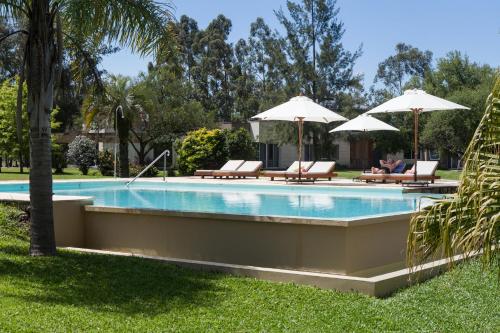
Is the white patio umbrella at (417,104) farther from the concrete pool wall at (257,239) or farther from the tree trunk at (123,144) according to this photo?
the tree trunk at (123,144)

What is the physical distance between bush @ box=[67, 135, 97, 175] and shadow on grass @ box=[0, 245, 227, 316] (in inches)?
886

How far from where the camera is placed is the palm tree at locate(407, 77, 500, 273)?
14.2 feet

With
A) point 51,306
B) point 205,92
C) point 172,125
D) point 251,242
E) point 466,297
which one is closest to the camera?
point 51,306

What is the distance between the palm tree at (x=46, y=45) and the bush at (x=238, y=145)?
22304mm

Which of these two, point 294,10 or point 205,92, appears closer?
point 294,10

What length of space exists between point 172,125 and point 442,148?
14.5m

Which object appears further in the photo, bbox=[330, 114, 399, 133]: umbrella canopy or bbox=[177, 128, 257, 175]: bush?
bbox=[177, 128, 257, 175]: bush

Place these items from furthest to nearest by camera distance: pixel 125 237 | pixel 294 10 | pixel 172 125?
pixel 294 10
pixel 172 125
pixel 125 237

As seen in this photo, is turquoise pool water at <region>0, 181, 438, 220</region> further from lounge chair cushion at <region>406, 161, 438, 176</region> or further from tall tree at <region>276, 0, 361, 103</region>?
tall tree at <region>276, 0, 361, 103</region>

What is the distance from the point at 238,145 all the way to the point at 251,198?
1494cm

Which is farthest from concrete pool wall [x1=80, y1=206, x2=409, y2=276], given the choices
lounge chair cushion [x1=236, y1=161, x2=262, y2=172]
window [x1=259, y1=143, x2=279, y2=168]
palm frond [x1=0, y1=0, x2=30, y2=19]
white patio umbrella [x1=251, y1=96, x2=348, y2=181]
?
window [x1=259, y1=143, x2=279, y2=168]

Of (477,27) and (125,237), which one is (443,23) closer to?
(477,27)

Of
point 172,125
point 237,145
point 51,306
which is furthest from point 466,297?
point 172,125

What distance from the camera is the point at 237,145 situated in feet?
105
